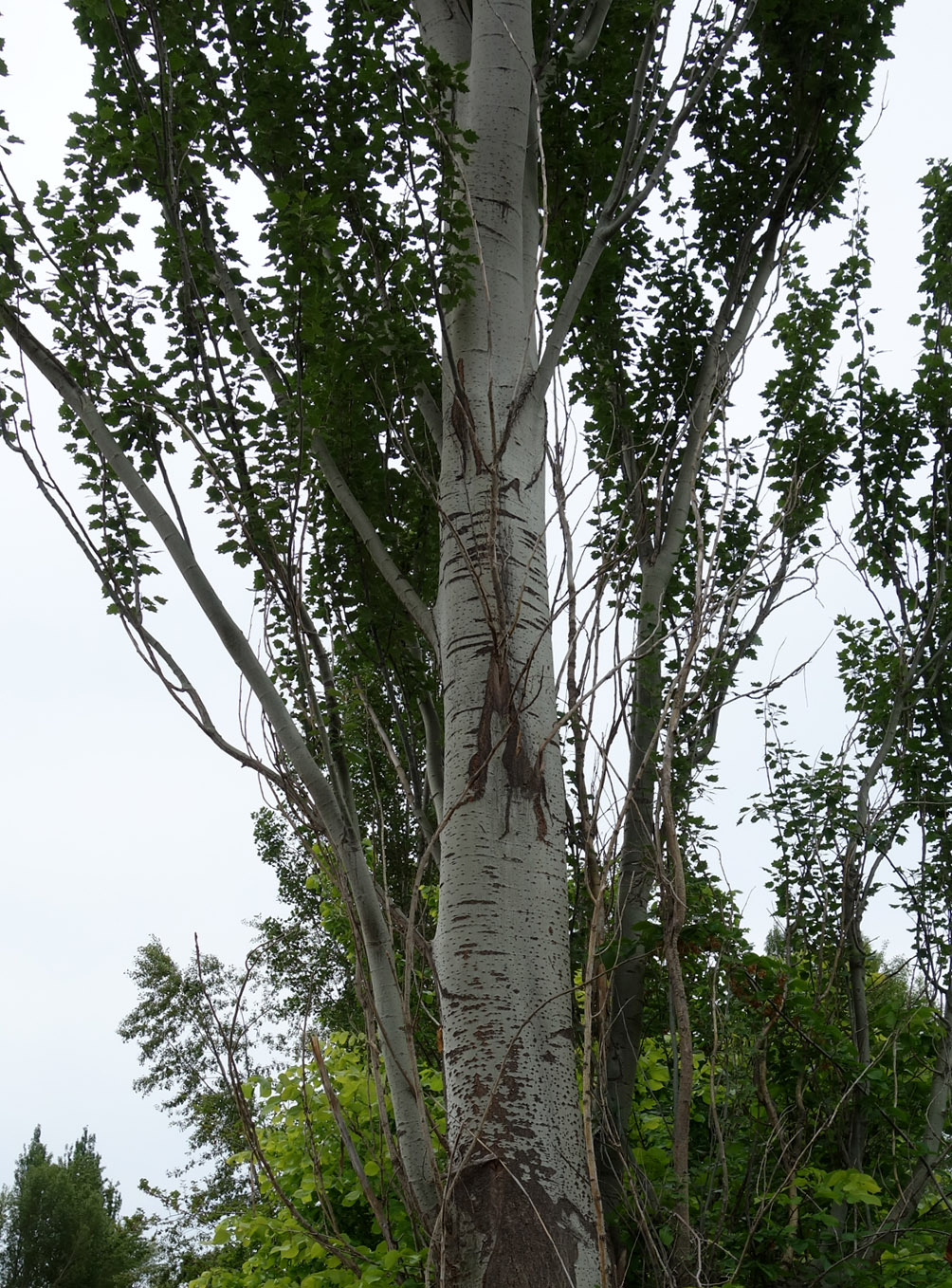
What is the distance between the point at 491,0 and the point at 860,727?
282cm

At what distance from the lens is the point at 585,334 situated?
13.6ft

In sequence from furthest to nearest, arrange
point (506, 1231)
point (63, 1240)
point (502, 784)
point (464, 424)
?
point (63, 1240), point (464, 424), point (502, 784), point (506, 1231)

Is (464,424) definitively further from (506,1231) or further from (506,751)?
(506,1231)

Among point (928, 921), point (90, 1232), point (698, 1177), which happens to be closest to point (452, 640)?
point (698, 1177)

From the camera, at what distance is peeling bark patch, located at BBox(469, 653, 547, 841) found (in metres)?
2.03

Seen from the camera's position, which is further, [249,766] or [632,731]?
[632,731]

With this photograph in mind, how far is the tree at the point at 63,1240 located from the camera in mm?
17188

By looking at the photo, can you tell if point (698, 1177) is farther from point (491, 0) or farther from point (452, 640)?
point (491, 0)

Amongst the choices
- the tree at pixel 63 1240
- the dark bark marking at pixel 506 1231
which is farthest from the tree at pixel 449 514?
the tree at pixel 63 1240

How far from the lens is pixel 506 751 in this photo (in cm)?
206

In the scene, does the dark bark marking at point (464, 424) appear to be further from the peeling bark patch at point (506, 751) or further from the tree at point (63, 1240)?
the tree at point (63, 1240)

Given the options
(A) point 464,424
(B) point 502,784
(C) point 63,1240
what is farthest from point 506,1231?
(C) point 63,1240

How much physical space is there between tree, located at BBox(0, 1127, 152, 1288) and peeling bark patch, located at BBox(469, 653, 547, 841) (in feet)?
58.7

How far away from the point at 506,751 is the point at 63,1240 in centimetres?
1975
